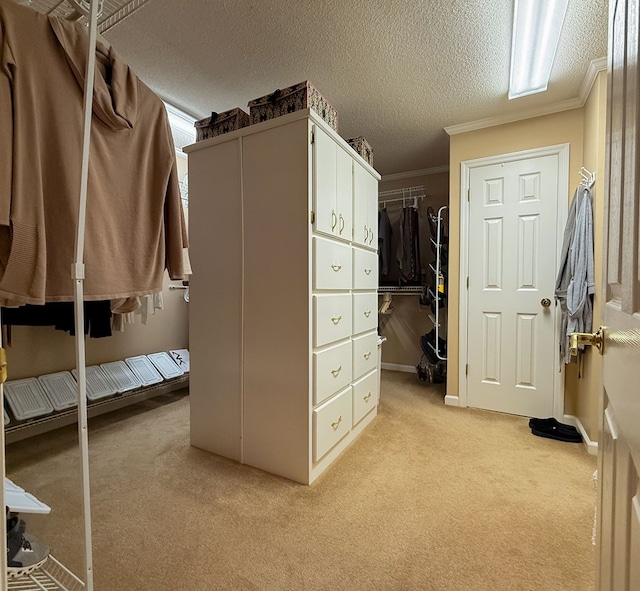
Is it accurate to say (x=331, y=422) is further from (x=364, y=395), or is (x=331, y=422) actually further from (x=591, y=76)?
(x=591, y=76)

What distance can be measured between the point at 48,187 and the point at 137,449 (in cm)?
180

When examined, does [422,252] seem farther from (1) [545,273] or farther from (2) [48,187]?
(2) [48,187]

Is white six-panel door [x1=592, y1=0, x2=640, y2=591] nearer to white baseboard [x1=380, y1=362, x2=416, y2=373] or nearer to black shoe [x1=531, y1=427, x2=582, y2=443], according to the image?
black shoe [x1=531, y1=427, x2=582, y2=443]

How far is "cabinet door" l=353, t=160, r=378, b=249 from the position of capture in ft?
7.00

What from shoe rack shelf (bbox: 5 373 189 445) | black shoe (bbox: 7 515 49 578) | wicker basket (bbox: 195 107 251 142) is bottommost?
shoe rack shelf (bbox: 5 373 189 445)

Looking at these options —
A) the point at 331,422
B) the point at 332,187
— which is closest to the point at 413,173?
the point at 332,187

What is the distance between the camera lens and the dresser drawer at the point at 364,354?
218 cm

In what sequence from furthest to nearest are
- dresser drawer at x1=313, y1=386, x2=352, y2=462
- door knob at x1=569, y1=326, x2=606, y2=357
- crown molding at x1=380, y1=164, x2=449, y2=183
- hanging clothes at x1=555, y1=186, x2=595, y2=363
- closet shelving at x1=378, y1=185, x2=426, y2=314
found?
1. crown molding at x1=380, y1=164, x2=449, y2=183
2. closet shelving at x1=378, y1=185, x2=426, y2=314
3. hanging clothes at x1=555, y1=186, x2=595, y2=363
4. dresser drawer at x1=313, y1=386, x2=352, y2=462
5. door knob at x1=569, y1=326, x2=606, y2=357

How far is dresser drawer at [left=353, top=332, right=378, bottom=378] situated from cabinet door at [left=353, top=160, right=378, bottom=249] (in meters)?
0.68

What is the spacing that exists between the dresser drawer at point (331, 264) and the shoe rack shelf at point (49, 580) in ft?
4.53

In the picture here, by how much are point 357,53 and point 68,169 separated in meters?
1.73

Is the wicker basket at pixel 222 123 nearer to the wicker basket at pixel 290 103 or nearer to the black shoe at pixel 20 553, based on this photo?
the wicker basket at pixel 290 103

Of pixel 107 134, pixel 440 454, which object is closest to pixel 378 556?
pixel 440 454

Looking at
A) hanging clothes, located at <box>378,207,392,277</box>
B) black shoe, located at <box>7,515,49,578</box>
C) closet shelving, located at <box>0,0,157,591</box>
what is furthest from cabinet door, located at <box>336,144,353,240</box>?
black shoe, located at <box>7,515,49,578</box>
